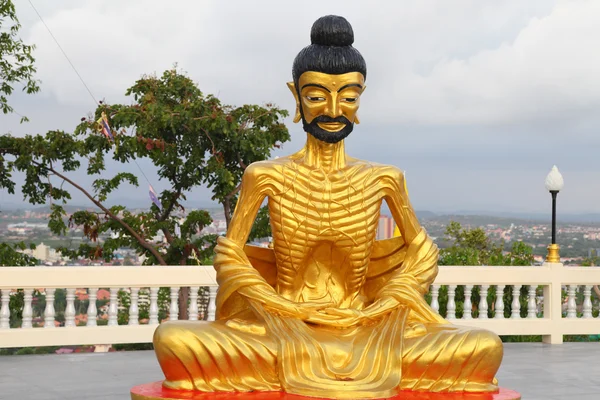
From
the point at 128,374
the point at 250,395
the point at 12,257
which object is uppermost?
the point at 12,257

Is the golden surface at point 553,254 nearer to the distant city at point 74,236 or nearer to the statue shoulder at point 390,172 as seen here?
the distant city at point 74,236

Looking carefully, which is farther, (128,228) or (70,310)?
(128,228)

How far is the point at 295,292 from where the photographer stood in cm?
570

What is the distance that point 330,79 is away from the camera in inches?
217

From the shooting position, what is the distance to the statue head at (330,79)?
5.52 metres

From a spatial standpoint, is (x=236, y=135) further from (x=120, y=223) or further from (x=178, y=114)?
(x=120, y=223)

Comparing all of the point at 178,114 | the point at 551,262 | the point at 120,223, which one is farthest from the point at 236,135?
the point at 551,262

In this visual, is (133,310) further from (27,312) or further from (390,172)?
(390,172)

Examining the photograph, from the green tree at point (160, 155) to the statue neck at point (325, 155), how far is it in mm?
5047

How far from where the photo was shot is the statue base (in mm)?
4957

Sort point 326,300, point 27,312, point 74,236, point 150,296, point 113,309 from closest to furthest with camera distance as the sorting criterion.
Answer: point 326,300, point 27,312, point 113,309, point 150,296, point 74,236

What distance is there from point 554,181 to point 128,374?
191 inches

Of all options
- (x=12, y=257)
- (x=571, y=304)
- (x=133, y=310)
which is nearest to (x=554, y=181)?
(x=571, y=304)

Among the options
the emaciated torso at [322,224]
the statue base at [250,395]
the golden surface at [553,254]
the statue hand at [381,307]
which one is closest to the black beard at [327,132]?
the emaciated torso at [322,224]
